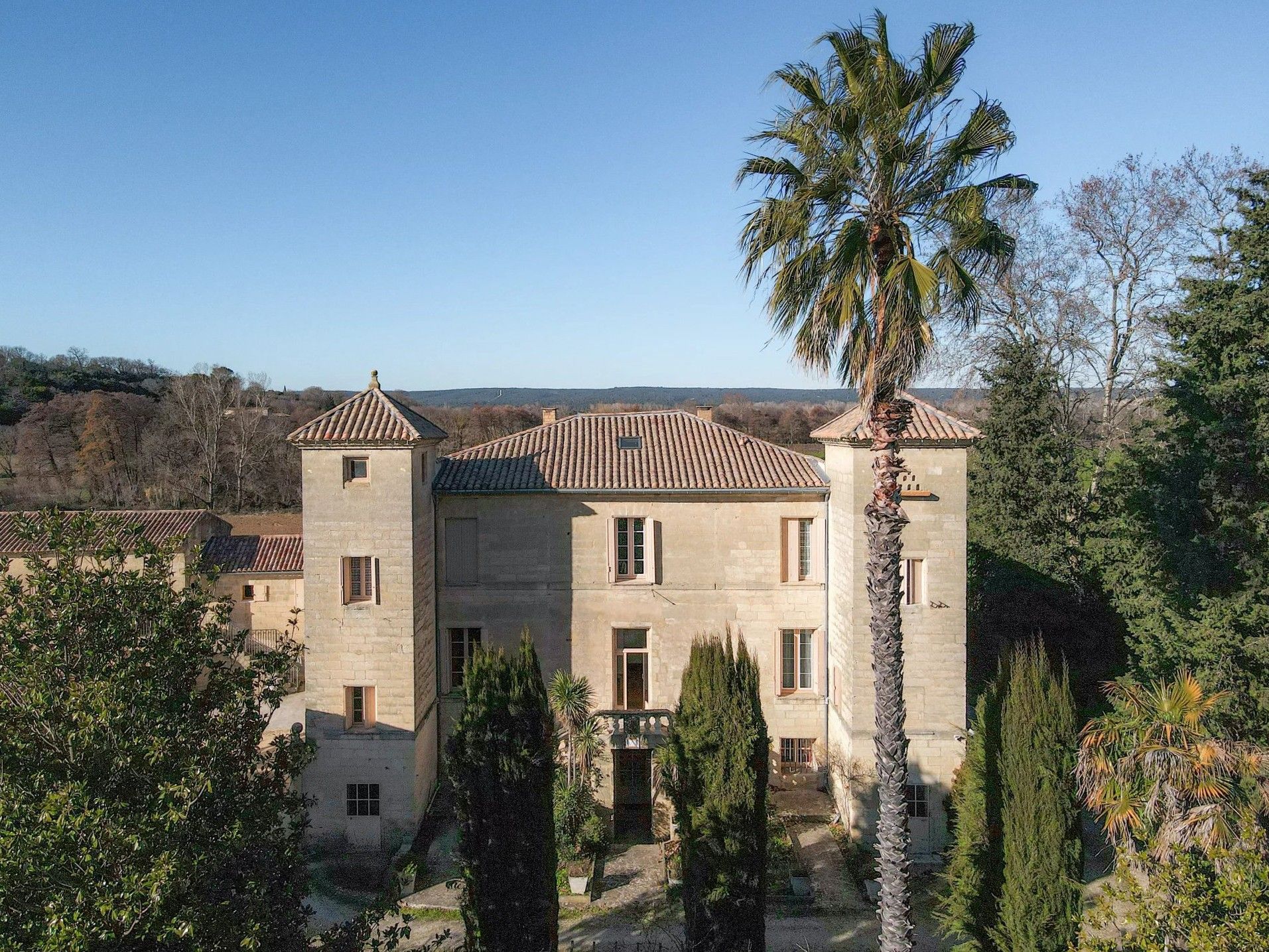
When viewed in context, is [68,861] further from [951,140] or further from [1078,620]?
[1078,620]

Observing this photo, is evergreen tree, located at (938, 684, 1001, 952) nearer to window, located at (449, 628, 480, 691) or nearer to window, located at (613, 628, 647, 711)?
window, located at (613, 628, 647, 711)

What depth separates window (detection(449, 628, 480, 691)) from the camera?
67.0 ft

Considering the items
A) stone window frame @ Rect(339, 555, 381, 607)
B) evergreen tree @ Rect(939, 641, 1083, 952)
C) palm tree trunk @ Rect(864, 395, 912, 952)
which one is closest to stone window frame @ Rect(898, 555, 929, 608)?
evergreen tree @ Rect(939, 641, 1083, 952)

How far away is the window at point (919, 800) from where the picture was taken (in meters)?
17.5

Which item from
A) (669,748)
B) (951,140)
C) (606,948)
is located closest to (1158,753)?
(669,748)

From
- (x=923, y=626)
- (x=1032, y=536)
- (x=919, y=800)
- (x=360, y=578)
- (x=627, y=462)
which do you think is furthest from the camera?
(x=1032, y=536)

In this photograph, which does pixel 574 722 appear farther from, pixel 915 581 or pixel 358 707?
pixel 915 581

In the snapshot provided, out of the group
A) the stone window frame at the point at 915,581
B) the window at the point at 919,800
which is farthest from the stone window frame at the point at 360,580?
the window at the point at 919,800

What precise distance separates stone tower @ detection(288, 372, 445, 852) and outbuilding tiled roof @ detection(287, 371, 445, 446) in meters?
0.03

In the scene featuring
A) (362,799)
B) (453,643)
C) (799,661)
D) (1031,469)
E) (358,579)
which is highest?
(1031,469)

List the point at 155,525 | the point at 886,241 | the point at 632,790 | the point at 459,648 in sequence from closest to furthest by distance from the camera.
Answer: the point at 886,241, the point at 632,790, the point at 459,648, the point at 155,525

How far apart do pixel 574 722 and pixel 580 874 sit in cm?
320

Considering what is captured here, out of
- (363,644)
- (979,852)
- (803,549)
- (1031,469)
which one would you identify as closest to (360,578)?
(363,644)

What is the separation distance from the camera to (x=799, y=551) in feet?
67.0
